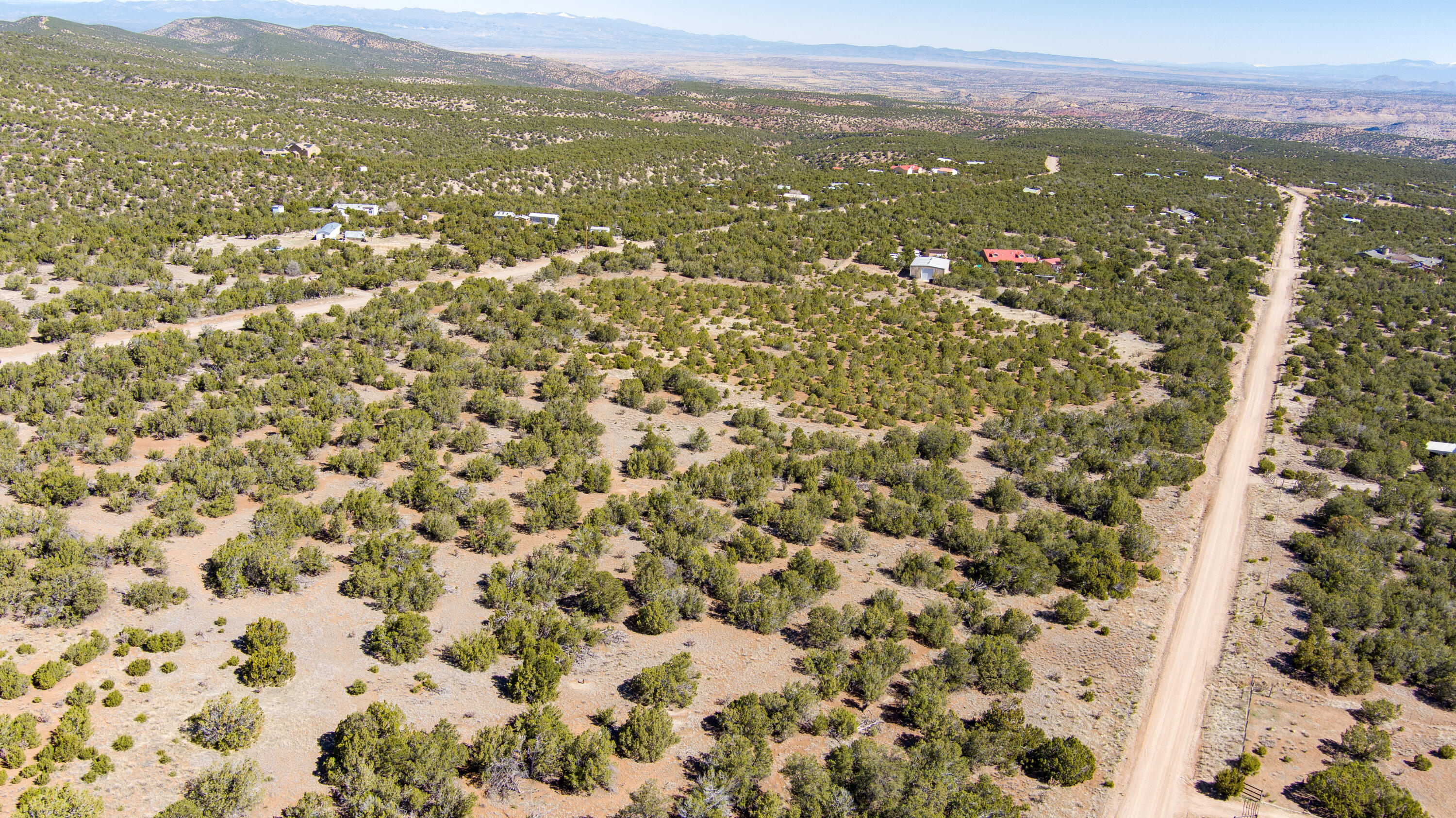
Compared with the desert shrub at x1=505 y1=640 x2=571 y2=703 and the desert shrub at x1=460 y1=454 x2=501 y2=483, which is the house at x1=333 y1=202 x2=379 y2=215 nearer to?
the desert shrub at x1=460 y1=454 x2=501 y2=483

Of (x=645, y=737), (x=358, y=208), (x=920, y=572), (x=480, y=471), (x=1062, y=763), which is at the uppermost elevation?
(x=358, y=208)

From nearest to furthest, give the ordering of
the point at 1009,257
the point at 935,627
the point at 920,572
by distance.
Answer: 1. the point at 935,627
2. the point at 920,572
3. the point at 1009,257

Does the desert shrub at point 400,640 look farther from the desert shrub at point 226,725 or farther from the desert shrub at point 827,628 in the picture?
the desert shrub at point 827,628

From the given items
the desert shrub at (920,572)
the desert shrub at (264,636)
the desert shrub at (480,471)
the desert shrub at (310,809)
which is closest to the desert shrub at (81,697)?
the desert shrub at (264,636)

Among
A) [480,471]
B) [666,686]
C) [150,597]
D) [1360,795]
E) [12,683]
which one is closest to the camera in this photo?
[12,683]

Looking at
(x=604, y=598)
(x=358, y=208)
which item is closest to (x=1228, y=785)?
(x=604, y=598)

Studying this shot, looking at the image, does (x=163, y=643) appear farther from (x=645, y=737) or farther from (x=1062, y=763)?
(x=1062, y=763)
